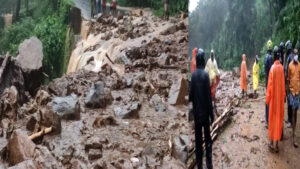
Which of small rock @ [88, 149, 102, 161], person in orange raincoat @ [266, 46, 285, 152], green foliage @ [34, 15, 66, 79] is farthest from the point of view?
green foliage @ [34, 15, 66, 79]

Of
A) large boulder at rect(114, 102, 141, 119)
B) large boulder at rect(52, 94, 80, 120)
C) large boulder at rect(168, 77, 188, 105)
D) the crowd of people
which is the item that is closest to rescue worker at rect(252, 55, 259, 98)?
the crowd of people

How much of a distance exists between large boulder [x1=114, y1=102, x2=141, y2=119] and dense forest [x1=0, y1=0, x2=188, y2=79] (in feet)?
1.30

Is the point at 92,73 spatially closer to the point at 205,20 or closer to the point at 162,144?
the point at 162,144

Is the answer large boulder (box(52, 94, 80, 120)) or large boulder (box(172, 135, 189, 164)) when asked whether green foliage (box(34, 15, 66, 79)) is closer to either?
large boulder (box(52, 94, 80, 120))

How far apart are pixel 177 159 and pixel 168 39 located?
2.38 ft

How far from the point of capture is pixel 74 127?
1.88 m

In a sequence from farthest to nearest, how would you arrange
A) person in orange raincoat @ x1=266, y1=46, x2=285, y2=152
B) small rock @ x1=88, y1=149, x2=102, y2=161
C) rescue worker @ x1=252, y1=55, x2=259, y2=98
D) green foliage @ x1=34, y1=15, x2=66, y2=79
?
1. green foliage @ x1=34, y1=15, x2=66, y2=79
2. small rock @ x1=88, y1=149, x2=102, y2=161
3. rescue worker @ x1=252, y1=55, x2=259, y2=98
4. person in orange raincoat @ x1=266, y1=46, x2=285, y2=152

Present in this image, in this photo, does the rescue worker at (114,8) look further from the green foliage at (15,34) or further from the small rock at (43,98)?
the small rock at (43,98)

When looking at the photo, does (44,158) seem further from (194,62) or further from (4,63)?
(194,62)

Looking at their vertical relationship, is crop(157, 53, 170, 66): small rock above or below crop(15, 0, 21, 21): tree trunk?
below

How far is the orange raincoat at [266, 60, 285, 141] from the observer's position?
1611 millimetres

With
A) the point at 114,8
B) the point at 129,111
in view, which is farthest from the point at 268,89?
the point at 114,8

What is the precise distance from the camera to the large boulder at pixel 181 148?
1.86 meters

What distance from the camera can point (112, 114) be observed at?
1.97 meters
